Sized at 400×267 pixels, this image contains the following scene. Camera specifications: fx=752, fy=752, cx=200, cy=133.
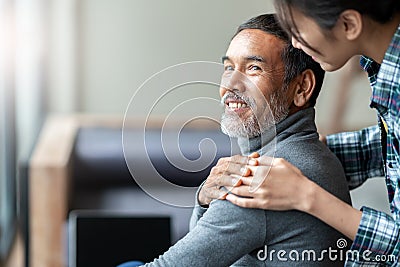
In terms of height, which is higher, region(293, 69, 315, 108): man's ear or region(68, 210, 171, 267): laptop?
region(293, 69, 315, 108): man's ear

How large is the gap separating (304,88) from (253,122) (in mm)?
89

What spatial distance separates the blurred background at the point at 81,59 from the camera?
2701 millimetres

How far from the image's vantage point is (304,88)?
0.79m

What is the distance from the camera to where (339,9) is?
26.2 inches

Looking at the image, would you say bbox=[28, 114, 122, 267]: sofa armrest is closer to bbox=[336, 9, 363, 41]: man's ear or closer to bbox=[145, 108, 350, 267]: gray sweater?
bbox=[145, 108, 350, 267]: gray sweater

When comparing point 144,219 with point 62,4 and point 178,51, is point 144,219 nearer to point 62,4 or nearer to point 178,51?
point 178,51

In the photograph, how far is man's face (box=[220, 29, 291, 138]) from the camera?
735 millimetres

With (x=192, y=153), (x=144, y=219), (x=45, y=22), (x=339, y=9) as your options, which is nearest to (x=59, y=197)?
(x=144, y=219)

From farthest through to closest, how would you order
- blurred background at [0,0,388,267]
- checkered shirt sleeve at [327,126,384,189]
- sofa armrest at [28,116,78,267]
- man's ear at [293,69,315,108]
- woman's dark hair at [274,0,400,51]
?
blurred background at [0,0,388,267]
sofa armrest at [28,116,78,267]
checkered shirt sleeve at [327,126,384,189]
man's ear at [293,69,315,108]
woman's dark hair at [274,0,400,51]

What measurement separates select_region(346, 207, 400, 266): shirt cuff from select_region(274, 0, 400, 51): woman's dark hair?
0.19 metres

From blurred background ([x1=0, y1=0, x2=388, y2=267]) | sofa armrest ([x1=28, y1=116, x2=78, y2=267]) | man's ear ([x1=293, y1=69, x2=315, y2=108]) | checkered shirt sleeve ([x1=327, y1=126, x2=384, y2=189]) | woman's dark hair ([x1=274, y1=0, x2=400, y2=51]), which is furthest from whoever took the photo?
blurred background ([x1=0, y1=0, x2=388, y2=267])

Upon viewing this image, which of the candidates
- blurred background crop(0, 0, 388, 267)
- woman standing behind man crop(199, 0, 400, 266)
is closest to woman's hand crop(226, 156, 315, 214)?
woman standing behind man crop(199, 0, 400, 266)

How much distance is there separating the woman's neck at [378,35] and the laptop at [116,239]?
15.1 inches

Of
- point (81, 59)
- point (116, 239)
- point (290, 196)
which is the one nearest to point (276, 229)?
point (290, 196)
